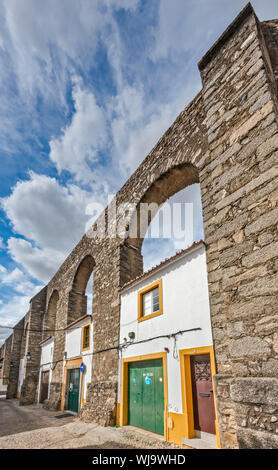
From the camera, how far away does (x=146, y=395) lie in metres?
6.10

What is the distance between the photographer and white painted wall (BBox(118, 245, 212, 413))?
496 centimetres

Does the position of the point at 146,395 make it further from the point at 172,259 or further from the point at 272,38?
the point at 272,38

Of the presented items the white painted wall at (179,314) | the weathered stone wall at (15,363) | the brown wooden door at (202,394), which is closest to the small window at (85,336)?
the white painted wall at (179,314)

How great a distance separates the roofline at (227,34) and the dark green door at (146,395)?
251 inches

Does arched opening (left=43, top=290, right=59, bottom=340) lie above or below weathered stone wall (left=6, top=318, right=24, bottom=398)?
above

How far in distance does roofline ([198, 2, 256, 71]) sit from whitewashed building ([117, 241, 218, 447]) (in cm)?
355

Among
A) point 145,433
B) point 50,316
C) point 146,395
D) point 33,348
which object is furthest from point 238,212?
point 33,348

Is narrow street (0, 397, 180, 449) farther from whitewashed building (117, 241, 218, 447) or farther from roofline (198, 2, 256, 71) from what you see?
roofline (198, 2, 256, 71)

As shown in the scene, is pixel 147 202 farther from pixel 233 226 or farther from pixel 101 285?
pixel 233 226

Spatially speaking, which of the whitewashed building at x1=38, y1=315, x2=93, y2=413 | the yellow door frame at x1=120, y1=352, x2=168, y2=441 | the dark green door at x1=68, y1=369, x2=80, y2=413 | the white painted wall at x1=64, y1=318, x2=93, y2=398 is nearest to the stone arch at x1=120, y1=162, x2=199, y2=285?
the yellow door frame at x1=120, y1=352, x2=168, y2=441

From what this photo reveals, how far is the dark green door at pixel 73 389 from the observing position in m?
9.56

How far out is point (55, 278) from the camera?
54.3 feet

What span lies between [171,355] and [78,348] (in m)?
5.92

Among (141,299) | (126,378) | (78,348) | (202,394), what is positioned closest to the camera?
(202,394)
